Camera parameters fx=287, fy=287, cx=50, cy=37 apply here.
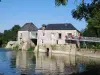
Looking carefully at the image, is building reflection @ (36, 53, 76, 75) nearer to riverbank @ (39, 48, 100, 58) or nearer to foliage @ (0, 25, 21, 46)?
riverbank @ (39, 48, 100, 58)

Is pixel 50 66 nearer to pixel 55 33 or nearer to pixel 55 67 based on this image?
pixel 55 67

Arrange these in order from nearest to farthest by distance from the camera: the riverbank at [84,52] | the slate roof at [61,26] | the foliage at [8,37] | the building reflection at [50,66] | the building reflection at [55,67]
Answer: the building reflection at [50,66] → the building reflection at [55,67] → the riverbank at [84,52] → the slate roof at [61,26] → the foliage at [8,37]

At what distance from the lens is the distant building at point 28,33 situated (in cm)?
7769

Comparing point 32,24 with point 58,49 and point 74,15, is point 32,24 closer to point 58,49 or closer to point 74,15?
point 58,49

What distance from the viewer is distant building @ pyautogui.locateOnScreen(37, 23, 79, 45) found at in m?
68.0

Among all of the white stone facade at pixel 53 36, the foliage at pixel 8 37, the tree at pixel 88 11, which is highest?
the foliage at pixel 8 37

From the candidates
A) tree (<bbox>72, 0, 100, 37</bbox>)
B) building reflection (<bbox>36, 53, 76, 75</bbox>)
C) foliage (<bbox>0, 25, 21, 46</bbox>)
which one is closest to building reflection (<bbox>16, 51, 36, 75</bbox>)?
building reflection (<bbox>36, 53, 76, 75</bbox>)

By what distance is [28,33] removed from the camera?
255 ft

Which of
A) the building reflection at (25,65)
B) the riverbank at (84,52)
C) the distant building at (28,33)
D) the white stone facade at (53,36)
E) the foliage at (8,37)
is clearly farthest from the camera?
the foliage at (8,37)

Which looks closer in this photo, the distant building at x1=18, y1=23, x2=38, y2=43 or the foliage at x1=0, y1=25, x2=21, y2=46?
the distant building at x1=18, y1=23, x2=38, y2=43

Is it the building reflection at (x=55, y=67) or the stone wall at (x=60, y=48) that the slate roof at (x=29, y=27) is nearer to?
the stone wall at (x=60, y=48)

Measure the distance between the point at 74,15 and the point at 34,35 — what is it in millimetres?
57441

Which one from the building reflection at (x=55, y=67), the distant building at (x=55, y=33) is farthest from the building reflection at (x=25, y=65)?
the distant building at (x=55, y=33)

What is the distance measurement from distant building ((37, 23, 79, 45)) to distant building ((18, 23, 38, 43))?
12.9ft
